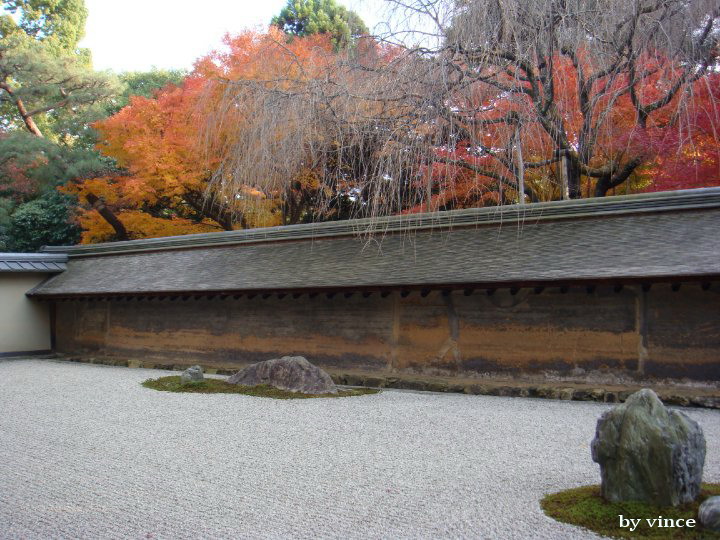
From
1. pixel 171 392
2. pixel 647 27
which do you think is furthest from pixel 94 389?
pixel 647 27

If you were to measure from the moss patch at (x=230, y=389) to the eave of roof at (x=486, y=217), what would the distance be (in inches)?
88.0

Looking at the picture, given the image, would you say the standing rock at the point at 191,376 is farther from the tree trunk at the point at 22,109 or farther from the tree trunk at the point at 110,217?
the tree trunk at the point at 22,109

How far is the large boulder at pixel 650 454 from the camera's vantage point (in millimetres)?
3148

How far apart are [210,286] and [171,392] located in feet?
7.93

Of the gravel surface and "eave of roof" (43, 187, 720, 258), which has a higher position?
"eave of roof" (43, 187, 720, 258)

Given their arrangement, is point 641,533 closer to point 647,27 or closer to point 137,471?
point 137,471

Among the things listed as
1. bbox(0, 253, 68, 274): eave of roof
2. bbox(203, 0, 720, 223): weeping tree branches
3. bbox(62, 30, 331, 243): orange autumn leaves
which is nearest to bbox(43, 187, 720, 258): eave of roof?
bbox(203, 0, 720, 223): weeping tree branches

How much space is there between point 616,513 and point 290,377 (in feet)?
17.7

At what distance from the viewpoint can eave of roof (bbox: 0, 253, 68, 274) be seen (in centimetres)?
1263

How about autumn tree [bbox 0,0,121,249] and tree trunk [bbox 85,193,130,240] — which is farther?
autumn tree [bbox 0,0,121,249]

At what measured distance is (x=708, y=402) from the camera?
664 centimetres

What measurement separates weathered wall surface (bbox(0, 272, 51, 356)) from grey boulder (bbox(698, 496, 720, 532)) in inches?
519

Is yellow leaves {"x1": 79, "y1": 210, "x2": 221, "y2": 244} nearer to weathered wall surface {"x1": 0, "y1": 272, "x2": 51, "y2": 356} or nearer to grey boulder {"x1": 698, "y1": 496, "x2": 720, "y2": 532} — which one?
weathered wall surface {"x1": 0, "y1": 272, "x2": 51, "y2": 356}

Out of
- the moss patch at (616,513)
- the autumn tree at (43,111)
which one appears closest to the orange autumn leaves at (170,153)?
the autumn tree at (43,111)
